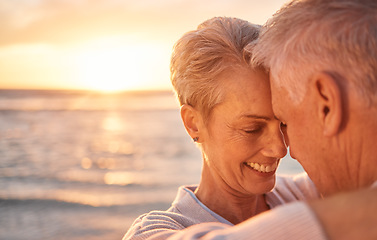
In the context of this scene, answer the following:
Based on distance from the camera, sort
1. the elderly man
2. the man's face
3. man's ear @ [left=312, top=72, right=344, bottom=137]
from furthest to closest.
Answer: the man's face, man's ear @ [left=312, top=72, right=344, bottom=137], the elderly man

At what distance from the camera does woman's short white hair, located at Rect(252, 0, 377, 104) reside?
1.37 m

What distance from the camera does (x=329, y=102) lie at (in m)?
1.39

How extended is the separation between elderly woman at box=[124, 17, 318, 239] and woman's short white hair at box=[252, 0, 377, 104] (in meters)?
0.62

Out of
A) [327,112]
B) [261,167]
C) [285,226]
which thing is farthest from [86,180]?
[285,226]

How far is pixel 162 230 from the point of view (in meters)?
1.88

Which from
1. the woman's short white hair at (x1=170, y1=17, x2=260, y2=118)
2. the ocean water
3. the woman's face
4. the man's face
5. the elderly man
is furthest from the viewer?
the ocean water

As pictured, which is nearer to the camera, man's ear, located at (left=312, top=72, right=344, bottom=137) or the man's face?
man's ear, located at (left=312, top=72, right=344, bottom=137)

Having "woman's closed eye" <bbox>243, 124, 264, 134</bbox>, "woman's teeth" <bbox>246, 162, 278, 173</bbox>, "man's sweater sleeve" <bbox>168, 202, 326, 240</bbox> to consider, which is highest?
"man's sweater sleeve" <bbox>168, 202, 326, 240</bbox>

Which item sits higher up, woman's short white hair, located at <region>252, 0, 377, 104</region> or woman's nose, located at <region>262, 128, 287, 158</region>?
woman's short white hair, located at <region>252, 0, 377, 104</region>

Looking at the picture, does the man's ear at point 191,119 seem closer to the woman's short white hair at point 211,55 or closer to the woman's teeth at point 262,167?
the woman's short white hair at point 211,55

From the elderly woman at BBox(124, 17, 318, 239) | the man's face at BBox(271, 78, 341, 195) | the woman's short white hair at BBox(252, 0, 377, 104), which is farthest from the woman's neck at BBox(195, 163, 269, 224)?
the woman's short white hair at BBox(252, 0, 377, 104)

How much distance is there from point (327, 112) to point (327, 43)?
9.3 inches

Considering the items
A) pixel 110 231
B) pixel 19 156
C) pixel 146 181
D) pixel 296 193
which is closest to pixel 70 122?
pixel 19 156

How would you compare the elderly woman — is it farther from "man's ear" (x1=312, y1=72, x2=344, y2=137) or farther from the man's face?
"man's ear" (x1=312, y1=72, x2=344, y2=137)
